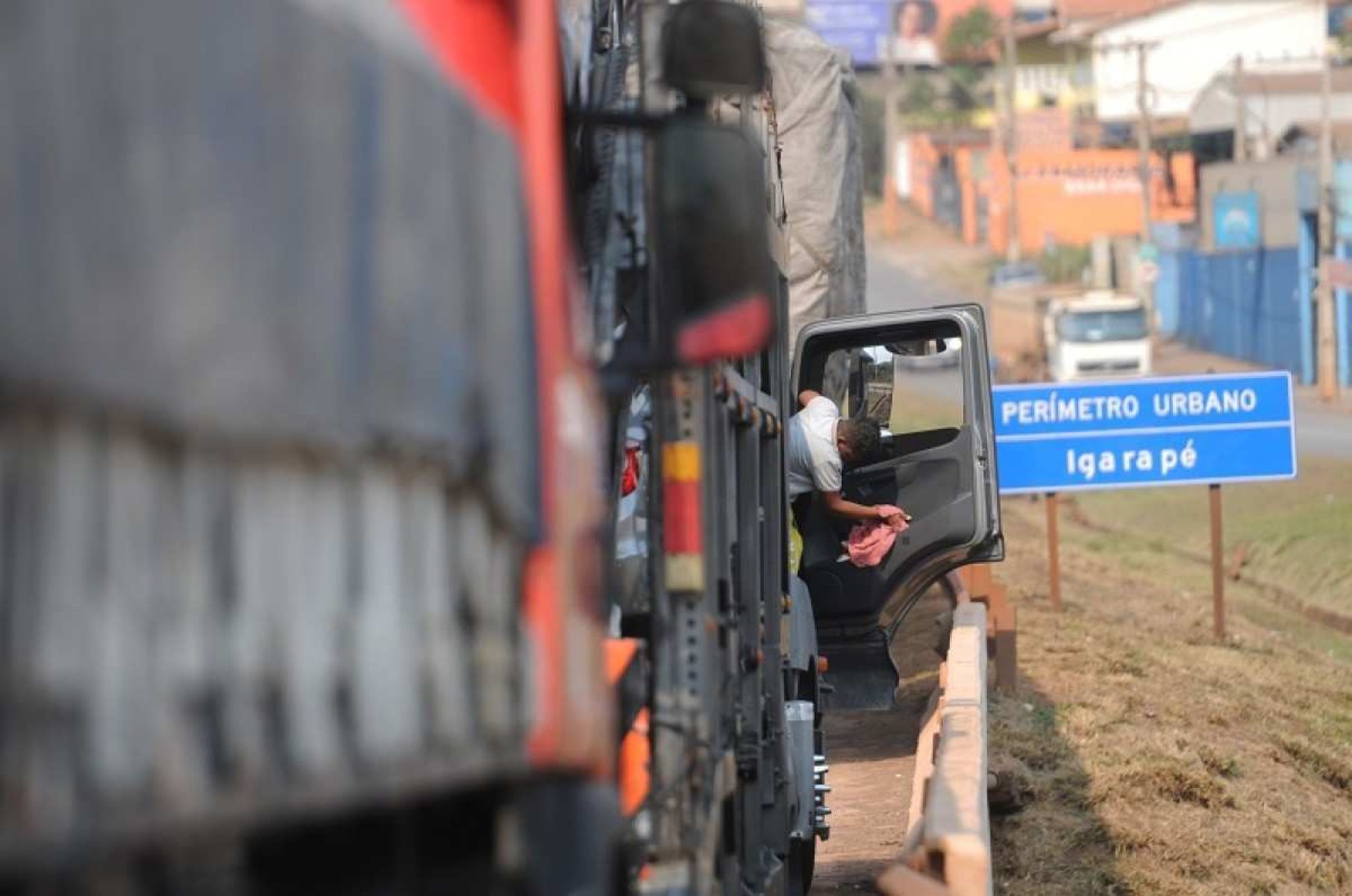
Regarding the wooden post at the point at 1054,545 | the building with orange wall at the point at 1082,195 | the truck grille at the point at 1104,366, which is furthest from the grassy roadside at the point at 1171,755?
the building with orange wall at the point at 1082,195

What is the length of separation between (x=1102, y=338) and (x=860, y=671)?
36.2 m

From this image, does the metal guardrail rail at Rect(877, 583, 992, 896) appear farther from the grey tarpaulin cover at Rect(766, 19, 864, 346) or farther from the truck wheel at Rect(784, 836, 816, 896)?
the grey tarpaulin cover at Rect(766, 19, 864, 346)

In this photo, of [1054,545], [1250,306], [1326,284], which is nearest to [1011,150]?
[1250,306]

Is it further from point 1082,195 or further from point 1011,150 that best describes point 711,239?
point 1082,195

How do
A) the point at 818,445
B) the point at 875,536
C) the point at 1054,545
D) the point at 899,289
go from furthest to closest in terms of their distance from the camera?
1. the point at 899,289
2. the point at 1054,545
3. the point at 875,536
4. the point at 818,445

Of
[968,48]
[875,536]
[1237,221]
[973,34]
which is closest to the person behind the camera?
[875,536]

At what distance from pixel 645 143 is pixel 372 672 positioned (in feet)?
6.63

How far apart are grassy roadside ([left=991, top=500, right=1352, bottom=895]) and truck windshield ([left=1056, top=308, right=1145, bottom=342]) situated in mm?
26120

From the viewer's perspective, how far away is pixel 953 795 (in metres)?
7.68

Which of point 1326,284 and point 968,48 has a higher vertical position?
point 968,48

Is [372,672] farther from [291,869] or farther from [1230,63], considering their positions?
[1230,63]

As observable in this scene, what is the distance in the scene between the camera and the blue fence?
4959 centimetres

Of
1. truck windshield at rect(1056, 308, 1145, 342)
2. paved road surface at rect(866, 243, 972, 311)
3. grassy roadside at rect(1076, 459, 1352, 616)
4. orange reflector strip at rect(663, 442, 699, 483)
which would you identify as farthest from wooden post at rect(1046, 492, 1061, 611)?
paved road surface at rect(866, 243, 972, 311)

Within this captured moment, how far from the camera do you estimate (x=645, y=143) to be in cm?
476
